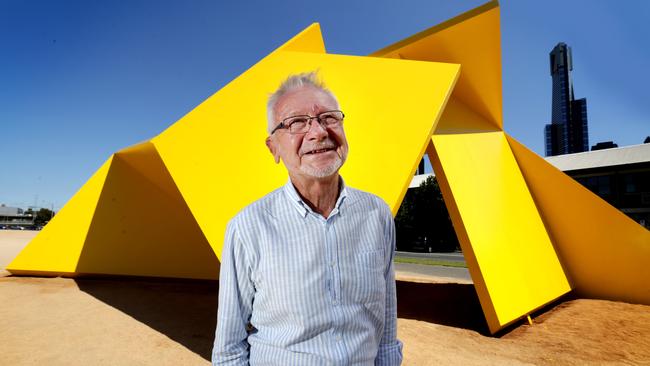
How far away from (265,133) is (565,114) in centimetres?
17900

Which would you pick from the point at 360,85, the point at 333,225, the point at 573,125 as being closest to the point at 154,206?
the point at 360,85

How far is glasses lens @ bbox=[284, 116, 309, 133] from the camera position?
1.66m

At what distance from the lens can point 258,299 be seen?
1501 millimetres

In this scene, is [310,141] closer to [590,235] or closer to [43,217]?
[590,235]

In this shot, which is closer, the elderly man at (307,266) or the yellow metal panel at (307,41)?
the elderly man at (307,266)

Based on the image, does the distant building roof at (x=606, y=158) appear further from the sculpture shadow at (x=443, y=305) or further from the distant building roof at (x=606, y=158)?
the sculpture shadow at (x=443, y=305)

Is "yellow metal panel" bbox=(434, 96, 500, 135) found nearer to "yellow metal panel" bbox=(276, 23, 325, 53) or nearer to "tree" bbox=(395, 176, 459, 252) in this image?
"yellow metal panel" bbox=(276, 23, 325, 53)

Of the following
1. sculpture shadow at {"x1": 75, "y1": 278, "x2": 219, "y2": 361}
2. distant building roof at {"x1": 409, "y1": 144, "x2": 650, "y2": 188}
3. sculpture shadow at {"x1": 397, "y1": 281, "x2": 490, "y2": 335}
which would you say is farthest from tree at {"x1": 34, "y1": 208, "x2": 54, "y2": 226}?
sculpture shadow at {"x1": 397, "y1": 281, "x2": 490, "y2": 335}

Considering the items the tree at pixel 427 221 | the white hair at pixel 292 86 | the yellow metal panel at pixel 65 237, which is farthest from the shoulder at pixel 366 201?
the tree at pixel 427 221

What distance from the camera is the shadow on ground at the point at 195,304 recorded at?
6988mm

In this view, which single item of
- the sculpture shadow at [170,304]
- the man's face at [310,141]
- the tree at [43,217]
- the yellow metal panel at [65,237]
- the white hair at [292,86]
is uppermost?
the white hair at [292,86]

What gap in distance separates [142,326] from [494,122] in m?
9.20

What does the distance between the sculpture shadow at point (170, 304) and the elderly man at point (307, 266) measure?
4.64 meters

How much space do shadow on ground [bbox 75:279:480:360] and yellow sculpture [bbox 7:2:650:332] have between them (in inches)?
28.5
